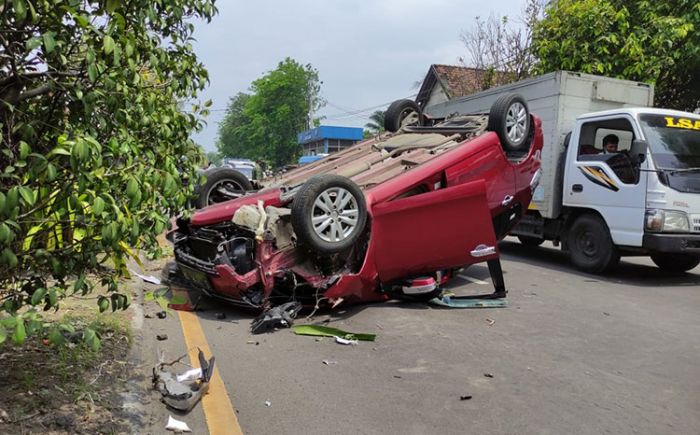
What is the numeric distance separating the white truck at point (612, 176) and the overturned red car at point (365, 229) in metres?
1.86

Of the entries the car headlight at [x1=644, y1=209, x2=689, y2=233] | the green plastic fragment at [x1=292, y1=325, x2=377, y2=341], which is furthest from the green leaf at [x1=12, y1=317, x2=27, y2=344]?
the car headlight at [x1=644, y1=209, x2=689, y2=233]

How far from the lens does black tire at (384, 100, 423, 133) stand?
28.1 feet

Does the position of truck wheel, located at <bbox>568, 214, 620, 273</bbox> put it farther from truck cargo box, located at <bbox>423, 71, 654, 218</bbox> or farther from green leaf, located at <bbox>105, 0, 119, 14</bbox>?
green leaf, located at <bbox>105, 0, 119, 14</bbox>

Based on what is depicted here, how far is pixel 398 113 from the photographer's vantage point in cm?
861

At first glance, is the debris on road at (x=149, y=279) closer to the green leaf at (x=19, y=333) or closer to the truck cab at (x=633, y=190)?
the green leaf at (x=19, y=333)

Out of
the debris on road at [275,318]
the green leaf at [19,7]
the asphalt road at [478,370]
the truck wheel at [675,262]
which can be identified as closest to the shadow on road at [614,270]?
the truck wheel at [675,262]

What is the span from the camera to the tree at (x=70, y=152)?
2.07 metres

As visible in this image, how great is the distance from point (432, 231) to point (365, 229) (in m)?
0.73

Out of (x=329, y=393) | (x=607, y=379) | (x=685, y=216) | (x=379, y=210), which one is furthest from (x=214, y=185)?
(x=685, y=216)

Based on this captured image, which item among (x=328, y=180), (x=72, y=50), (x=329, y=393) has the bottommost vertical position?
(x=329, y=393)

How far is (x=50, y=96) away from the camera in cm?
264

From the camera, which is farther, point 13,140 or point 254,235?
point 254,235

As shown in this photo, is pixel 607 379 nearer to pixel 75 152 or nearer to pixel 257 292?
pixel 257 292

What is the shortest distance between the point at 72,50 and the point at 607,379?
3.99 m
